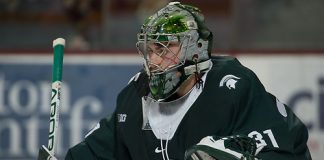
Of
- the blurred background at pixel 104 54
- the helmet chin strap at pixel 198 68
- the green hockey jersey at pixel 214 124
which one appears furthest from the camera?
the blurred background at pixel 104 54

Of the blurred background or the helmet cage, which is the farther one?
the blurred background

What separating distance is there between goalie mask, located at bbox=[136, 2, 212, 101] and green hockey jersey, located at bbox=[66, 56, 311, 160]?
0.10 m

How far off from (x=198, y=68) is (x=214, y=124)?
21 cm

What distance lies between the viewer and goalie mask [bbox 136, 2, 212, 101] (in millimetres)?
3590

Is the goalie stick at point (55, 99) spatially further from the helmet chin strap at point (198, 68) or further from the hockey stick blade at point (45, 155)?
the helmet chin strap at point (198, 68)

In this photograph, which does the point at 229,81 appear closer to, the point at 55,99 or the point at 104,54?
the point at 55,99

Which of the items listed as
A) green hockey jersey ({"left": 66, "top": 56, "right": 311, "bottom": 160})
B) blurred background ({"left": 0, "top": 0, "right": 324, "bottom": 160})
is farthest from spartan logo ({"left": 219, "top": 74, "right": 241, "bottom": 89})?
blurred background ({"left": 0, "top": 0, "right": 324, "bottom": 160})

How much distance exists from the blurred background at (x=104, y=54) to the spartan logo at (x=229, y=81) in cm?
416

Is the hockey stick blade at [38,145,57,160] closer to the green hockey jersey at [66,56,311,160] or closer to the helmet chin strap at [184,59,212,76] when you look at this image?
the green hockey jersey at [66,56,311,160]

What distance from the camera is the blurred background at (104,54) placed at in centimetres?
787

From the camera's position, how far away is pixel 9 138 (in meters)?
8.08

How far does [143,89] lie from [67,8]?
14.6 feet

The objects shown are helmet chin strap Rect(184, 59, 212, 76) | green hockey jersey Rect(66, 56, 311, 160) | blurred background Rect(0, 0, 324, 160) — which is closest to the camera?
green hockey jersey Rect(66, 56, 311, 160)

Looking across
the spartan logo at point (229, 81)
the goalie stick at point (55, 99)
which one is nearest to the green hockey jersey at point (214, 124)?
the spartan logo at point (229, 81)
